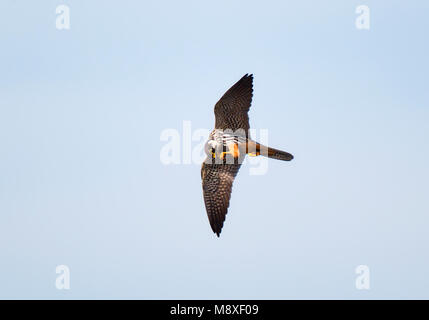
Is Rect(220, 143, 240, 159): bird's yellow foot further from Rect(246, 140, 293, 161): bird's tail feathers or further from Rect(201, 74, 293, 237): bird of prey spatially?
Rect(246, 140, 293, 161): bird's tail feathers

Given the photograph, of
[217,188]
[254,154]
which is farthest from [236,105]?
[217,188]

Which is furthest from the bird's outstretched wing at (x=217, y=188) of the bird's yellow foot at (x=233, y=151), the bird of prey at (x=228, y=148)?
the bird's yellow foot at (x=233, y=151)

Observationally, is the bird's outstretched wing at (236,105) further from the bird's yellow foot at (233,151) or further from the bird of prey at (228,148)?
the bird's yellow foot at (233,151)

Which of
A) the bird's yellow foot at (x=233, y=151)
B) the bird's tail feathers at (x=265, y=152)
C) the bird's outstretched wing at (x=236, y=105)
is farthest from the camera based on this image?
the bird's outstretched wing at (x=236, y=105)
